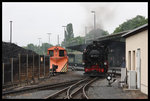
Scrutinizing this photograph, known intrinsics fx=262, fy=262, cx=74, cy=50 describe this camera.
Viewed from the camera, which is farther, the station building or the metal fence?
the metal fence

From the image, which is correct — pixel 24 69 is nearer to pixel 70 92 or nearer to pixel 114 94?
pixel 70 92

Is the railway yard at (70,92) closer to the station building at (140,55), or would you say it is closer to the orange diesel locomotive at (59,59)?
the station building at (140,55)

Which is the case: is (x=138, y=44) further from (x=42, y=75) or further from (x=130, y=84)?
(x=42, y=75)

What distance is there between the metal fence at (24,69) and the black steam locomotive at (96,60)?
3889 mm

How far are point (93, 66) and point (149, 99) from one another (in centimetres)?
1240

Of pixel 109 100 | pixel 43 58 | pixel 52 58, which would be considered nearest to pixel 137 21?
pixel 52 58

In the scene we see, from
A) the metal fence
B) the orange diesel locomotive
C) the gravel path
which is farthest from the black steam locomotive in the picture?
the gravel path

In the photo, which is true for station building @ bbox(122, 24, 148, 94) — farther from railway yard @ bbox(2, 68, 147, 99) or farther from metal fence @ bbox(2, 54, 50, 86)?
metal fence @ bbox(2, 54, 50, 86)

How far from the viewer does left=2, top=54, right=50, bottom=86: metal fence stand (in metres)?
15.5

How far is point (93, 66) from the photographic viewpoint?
76.7 feet

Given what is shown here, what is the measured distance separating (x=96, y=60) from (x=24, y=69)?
7332 millimetres

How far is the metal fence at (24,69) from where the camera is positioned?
15.5m

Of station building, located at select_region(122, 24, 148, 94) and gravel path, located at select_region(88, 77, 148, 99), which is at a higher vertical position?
station building, located at select_region(122, 24, 148, 94)

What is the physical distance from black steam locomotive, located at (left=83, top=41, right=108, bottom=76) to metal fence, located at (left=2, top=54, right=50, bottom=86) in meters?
3.89
